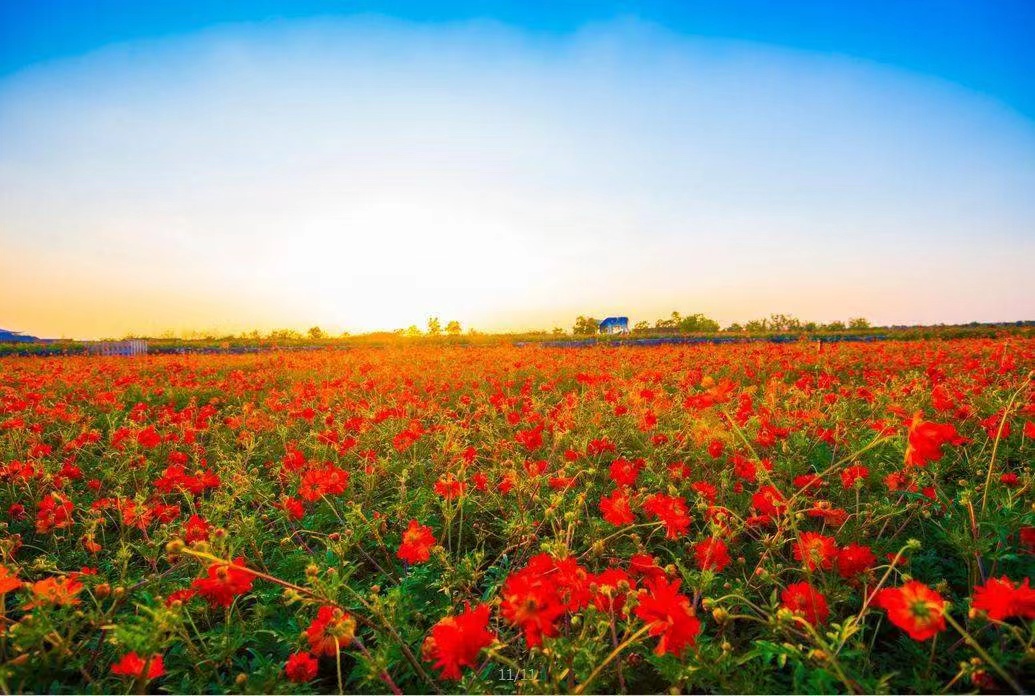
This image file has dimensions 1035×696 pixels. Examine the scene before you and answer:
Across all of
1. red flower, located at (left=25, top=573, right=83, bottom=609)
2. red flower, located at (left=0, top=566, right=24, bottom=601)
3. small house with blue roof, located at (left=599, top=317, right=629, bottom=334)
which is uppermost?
small house with blue roof, located at (left=599, top=317, right=629, bottom=334)

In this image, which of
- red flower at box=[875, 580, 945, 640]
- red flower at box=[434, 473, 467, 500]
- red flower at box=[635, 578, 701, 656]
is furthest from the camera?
red flower at box=[434, 473, 467, 500]

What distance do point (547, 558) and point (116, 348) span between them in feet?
67.4

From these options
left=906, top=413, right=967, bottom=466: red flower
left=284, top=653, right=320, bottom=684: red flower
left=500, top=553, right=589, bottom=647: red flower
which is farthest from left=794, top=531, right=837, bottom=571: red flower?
left=284, top=653, right=320, bottom=684: red flower

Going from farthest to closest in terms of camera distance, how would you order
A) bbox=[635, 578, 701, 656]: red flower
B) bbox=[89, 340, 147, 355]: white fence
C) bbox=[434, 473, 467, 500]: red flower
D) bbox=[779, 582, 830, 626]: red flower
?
bbox=[89, 340, 147, 355]: white fence → bbox=[434, 473, 467, 500]: red flower → bbox=[779, 582, 830, 626]: red flower → bbox=[635, 578, 701, 656]: red flower

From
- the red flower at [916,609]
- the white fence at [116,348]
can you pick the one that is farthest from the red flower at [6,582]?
the white fence at [116,348]

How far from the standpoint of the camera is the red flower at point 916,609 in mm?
875

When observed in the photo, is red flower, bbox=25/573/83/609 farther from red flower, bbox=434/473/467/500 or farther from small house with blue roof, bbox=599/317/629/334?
small house with blue roof, bbox=599/317/629/334

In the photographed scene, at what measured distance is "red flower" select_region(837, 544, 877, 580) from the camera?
5.11ft

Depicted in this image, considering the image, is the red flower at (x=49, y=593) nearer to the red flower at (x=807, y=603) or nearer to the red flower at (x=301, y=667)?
the red flower at (x=301, y=667)

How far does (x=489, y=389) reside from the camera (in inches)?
234

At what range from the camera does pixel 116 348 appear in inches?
659

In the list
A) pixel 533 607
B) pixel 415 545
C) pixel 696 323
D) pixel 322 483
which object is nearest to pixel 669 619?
pixel 533 607

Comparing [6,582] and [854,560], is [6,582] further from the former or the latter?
[854,560]

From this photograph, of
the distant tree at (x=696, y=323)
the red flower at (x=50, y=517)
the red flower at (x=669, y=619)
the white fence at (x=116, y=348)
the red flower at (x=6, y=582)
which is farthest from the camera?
the distant tree at (x=696, y=323)
